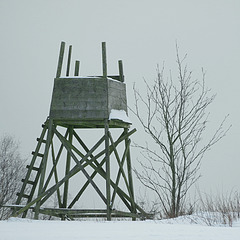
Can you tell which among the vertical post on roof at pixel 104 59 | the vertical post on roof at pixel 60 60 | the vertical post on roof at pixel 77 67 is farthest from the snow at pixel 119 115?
the vertical post on roof at pixel 77 67

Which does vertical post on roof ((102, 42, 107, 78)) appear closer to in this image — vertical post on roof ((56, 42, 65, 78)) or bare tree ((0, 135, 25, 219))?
vertical post on roof ((56, 42, 65, 78))

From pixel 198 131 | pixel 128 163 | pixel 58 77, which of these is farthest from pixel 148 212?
pixel 58 77

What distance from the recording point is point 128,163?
1191cm

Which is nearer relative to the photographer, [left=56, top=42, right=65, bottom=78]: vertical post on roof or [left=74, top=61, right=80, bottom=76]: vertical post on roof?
[left=56, top=42, right=65, bottom=78]: vertical post on roof

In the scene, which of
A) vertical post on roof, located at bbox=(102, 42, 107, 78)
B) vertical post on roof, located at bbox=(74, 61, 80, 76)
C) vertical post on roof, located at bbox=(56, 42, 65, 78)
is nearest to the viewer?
vertical post on roof, located at bbox=(102, 42, 107, 78)

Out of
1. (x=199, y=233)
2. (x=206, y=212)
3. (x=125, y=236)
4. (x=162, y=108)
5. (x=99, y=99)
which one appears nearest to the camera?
(x=125, y=236)

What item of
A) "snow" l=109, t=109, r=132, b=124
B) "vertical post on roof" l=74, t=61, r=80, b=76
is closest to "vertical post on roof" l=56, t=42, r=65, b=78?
"vertical post on roof" l=74, t=61, r=80, b=76

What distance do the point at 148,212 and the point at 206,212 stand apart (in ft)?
9.84

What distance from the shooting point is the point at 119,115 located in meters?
10.9

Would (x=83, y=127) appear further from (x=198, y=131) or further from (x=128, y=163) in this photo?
(x=198, y=131)

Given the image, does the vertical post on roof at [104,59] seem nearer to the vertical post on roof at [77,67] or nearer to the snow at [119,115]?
the snow at [119,115]

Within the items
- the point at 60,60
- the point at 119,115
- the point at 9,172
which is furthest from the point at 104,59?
the point at 9,172

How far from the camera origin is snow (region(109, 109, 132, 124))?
34.7 ft

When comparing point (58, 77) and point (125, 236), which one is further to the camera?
Result: point (58, 77)
